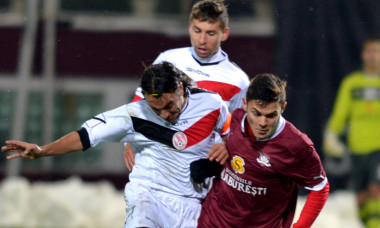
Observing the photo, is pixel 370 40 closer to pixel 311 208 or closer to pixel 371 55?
pixel 371 55

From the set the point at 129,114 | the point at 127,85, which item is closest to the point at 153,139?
the point at 129,114

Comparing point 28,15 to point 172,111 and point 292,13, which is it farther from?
point 172,111

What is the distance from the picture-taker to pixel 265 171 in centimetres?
405

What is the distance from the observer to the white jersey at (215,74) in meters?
4.79

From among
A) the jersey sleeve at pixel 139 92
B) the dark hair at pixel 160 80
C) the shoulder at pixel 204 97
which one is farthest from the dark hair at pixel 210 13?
the dark hair at pixel 160 80

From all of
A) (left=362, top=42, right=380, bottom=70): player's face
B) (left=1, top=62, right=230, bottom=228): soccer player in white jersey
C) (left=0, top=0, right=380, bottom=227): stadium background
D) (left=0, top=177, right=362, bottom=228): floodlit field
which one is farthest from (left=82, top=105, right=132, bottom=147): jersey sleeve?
(left=362, top=42, right=380, bottom=70): player's face

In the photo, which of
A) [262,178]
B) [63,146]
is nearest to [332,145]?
[262,178]

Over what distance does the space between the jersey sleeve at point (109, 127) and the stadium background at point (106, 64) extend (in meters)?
2.78

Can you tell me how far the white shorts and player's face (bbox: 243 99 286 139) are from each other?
0.63m

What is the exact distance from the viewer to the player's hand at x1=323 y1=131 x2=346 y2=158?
279 inches

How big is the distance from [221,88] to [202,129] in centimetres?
55

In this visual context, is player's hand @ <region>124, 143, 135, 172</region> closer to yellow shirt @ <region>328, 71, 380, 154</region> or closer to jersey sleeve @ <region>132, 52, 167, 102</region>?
jersey sleeve @ <region>132, 52, 167, 102</region>

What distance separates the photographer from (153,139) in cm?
A: 426

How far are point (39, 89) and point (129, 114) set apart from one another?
10.9 ft
